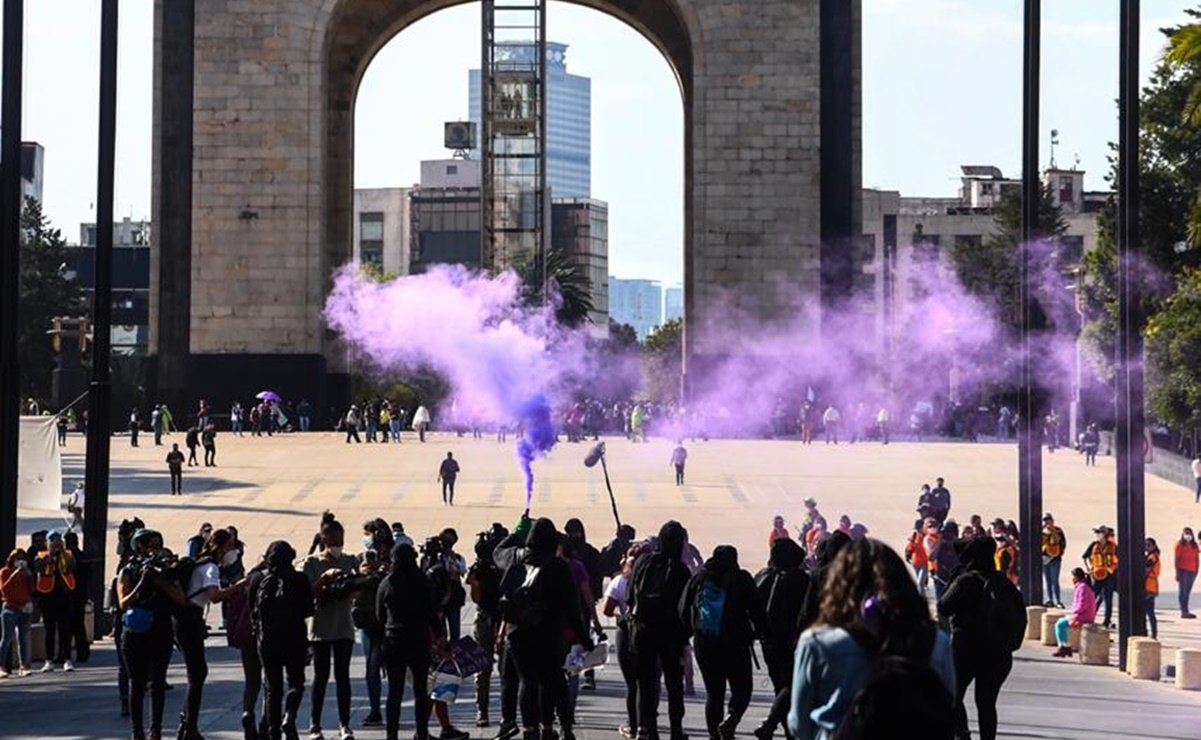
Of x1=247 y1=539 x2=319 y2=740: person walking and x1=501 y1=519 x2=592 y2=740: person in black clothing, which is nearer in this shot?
x1=501 y1=519 x2=592 y2=740: person in black clothing

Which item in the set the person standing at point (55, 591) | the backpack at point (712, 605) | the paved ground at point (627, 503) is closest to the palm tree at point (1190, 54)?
the paved ground at point (627, 503)

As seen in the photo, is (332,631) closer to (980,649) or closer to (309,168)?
(980,649)

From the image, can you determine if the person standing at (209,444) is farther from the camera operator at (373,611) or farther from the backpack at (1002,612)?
the backpack at (1002,612)

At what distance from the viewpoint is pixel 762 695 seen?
15.1m

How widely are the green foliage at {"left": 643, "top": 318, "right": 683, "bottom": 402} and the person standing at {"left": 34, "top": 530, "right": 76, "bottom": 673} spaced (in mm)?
80856

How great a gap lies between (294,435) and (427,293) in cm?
1823

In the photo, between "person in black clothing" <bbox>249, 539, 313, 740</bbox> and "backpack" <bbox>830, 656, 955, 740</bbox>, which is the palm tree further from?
"backpack" <bbox>830, 656, 955, 740</bbox>

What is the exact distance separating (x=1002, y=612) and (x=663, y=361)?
346 feet

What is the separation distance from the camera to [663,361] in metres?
116

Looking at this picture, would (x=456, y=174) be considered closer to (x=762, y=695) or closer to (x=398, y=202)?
(x=398, y=202)

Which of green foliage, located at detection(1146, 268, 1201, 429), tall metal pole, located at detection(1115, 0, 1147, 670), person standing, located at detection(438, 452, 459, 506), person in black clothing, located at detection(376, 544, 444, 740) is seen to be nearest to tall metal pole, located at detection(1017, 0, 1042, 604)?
tall metal pole, located at detection(1115, 0, 1147, 670)

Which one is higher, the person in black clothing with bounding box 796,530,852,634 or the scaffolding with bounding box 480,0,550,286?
the scaffolding with bounding box 480,0,550,286

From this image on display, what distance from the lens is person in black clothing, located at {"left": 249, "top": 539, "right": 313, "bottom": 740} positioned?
1160cm

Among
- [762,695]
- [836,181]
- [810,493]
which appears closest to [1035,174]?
[762,695]
